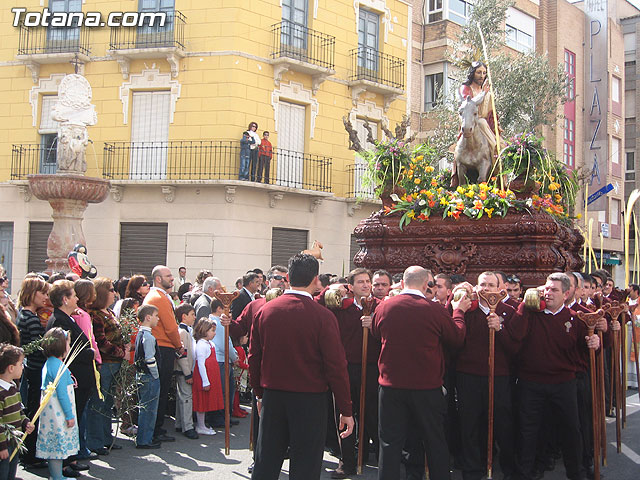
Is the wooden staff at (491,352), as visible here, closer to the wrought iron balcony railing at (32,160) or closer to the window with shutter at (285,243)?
the window with shutter at (285,243)

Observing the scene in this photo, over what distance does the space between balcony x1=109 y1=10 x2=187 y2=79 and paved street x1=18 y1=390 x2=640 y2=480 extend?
539 inches

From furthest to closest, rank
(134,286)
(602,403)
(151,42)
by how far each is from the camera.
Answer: (151,42), (134,286), (602,403)

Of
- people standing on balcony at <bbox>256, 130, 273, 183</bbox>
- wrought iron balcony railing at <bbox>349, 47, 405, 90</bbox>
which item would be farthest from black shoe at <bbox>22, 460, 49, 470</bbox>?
wrought iron balcony railing at <bbox>349, 47, 405, 90</bbox>

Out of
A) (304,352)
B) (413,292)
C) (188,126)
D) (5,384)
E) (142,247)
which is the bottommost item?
(5,384)

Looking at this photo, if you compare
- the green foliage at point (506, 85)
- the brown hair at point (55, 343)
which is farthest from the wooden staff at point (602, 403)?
the green foliage at point (506, 85)

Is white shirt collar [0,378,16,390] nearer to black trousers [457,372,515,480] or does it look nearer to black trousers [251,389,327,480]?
black trousers [251,389,327,480]

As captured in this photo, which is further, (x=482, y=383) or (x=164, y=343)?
(x=164, y=343)

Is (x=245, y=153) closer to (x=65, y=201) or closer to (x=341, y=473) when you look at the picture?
(x=65, y=201)

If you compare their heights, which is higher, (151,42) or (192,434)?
(151,42)

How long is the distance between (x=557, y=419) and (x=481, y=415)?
692mm

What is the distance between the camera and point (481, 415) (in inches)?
245

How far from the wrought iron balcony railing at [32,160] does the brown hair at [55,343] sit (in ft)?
50.2

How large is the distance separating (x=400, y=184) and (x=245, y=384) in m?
3.68

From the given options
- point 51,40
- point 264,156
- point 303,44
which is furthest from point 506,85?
point 51,40
